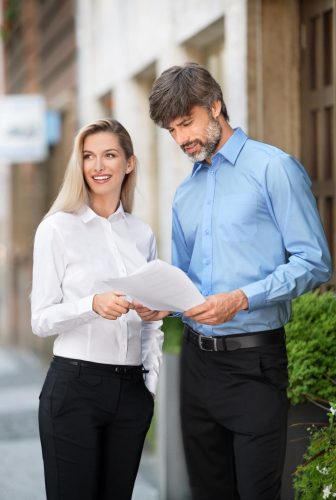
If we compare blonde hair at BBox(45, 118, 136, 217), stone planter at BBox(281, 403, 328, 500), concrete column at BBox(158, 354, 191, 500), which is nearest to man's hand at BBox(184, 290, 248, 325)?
blonde hair at BBox(45, 118, 136, 217)

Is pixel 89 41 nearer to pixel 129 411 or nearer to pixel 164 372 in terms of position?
pixel 164 372

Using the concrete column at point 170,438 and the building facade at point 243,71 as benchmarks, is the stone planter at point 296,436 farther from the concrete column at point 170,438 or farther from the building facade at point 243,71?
the building facade at point 243,71

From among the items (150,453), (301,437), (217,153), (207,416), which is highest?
(217,153)

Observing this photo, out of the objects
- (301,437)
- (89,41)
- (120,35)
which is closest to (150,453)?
(301,437)

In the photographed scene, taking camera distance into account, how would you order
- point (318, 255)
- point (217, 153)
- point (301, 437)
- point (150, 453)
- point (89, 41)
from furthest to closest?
point (89, 41) → point (150, 453) → point (301, 437) → point (217, 153) → point (318, 255)

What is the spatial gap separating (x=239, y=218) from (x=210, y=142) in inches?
10.6

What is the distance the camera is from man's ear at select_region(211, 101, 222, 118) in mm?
3350

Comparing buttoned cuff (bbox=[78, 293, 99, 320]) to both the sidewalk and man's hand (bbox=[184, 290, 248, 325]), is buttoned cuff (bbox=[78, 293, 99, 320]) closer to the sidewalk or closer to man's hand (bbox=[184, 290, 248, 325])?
man's hand (bbox=[184, 290, 248, 325])

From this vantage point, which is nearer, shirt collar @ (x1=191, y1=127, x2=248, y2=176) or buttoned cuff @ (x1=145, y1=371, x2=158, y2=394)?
shirt collar @ (x1=191, y1=127, x2=248, y2=176)

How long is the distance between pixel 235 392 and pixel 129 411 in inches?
14.2

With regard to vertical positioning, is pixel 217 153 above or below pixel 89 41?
below

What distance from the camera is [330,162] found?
6.19 m

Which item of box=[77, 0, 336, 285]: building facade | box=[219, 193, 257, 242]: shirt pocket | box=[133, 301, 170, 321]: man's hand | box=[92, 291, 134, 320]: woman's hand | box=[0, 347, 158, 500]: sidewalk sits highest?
box=[77, 0, 336, 285]: building facade

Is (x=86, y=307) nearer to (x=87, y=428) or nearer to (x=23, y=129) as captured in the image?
(x=87, y=428)
